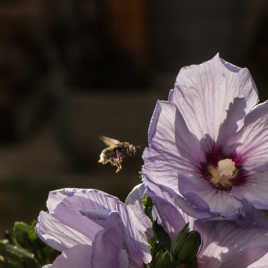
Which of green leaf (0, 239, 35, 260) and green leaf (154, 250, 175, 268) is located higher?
green leaf (154, 250, 175, 268)

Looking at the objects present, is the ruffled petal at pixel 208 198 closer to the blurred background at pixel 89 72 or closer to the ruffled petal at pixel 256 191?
the ruffled petal at pixel 256 191

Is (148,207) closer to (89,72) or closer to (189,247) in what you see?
(189,247)

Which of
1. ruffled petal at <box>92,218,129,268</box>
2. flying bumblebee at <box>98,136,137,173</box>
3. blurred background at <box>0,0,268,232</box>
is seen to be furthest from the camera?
blurred background at <box>0,0,268,232</box>

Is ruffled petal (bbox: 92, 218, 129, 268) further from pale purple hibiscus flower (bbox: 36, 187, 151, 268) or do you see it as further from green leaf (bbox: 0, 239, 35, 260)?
green leaf (bbox: 0, 239, 35, 260)

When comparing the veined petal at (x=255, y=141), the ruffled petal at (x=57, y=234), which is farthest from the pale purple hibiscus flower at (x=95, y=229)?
the veined petal at (x=255, y=141)

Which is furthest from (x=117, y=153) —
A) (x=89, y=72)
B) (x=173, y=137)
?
(x=89, y=72)

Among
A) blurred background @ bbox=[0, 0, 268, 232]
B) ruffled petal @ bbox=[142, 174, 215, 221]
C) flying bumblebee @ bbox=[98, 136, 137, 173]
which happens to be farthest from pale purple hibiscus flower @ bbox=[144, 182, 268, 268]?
blurred background @ bbox=[0, 0, 268, 232]
